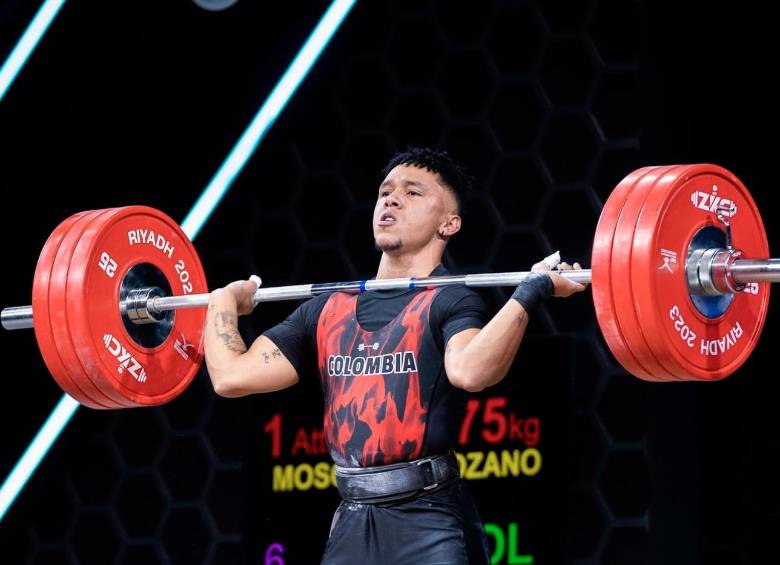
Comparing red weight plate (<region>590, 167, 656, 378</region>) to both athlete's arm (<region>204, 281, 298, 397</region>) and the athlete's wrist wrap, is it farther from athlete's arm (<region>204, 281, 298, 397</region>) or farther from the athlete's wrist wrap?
athlete's arm (<region>204, 281, 298, 397</region>)

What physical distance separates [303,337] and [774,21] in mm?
1852

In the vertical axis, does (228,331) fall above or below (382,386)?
above

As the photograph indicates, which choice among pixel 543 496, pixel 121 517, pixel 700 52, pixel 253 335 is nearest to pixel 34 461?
pixel 121 517

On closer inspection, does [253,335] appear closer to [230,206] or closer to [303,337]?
[230,206]

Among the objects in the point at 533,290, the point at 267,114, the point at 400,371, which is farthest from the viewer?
the point at 267,114

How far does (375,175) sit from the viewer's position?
16.1 feet

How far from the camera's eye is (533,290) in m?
3.14

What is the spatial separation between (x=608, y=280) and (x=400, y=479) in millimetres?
638

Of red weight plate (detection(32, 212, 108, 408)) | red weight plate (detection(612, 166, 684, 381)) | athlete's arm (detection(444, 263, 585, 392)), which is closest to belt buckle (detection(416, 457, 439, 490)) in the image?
athlete's arm (detection(444, 263, 585, 392))

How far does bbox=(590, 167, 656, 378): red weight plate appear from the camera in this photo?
121 inches

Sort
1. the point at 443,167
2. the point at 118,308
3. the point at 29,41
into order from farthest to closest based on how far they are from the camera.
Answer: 1. the point at 29,41
2. the point at 118,308
3. the point at 443,167

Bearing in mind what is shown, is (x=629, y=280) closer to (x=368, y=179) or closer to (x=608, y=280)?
(x=608, y=280)

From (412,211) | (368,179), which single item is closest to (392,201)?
(412,211)

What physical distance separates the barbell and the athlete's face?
138mm
